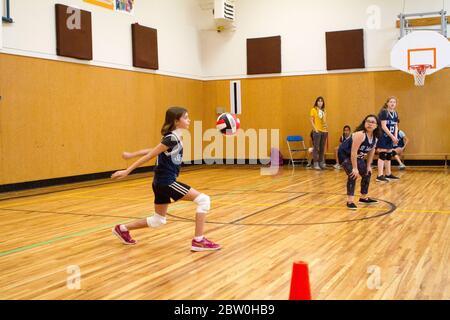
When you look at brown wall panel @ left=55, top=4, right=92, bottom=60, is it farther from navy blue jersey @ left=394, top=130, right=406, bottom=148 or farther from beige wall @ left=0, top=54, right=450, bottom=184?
navy blue jersey @ left=394, top=130, right=406, bottom=148

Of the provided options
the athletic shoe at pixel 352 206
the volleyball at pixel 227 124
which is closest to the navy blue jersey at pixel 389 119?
the athletic shoe at pixel 352 206

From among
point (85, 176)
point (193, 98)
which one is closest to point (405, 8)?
point (193, 98)

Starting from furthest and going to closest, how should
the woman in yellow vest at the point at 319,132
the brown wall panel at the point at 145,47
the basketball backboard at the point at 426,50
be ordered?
the woman in yellow vest at the point at 319,132 < the brown wall panel at the point at 145,47 < the basketball backboard at the point at 426,50

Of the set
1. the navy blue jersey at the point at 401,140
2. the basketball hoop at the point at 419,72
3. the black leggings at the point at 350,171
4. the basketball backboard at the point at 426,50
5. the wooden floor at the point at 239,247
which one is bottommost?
the wooden floor at the point at 239,247

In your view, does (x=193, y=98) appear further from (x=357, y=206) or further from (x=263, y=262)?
(x=263, y=262)

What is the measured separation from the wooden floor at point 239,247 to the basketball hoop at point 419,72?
4.68 metres

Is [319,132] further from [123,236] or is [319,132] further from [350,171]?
[123,236]

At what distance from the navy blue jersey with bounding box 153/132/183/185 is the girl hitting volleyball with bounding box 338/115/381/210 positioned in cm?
308

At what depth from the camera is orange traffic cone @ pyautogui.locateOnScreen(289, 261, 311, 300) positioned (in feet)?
10.1

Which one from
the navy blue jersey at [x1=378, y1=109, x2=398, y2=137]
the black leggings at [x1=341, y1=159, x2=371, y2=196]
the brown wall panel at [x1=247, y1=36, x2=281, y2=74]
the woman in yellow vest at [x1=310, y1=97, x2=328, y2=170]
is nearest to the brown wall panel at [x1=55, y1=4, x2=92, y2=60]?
the brown wall panel at [x1=247, y1=36, x2=281, y2=74]

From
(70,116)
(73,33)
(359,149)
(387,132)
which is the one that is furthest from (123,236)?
(73,33)

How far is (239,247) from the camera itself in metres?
5.24

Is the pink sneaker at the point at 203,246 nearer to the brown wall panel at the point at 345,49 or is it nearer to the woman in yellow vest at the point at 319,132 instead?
the woman in yellow vest at the point at 319,132

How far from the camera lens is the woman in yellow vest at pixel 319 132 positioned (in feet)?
46.4
